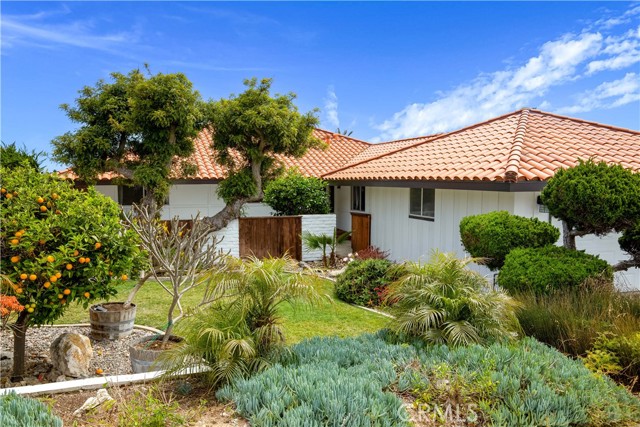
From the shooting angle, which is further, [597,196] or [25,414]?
[597,196]

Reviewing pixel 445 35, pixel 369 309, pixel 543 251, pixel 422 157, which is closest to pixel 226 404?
pixel 369 309

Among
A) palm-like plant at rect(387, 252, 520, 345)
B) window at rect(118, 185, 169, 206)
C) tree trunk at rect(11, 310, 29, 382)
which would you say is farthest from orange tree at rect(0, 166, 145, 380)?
window at rect(118, 185, 169, 206)

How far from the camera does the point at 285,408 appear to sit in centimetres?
407

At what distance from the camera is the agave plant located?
16.5 ft

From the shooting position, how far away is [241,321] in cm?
534

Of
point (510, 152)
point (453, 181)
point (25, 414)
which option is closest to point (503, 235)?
point (453, 181)

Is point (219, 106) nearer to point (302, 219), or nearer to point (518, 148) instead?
point (302, 219)

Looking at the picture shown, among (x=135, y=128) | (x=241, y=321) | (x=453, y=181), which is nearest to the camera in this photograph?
(x=241, y=321)

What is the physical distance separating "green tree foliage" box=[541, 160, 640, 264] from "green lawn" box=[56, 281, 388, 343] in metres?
3.88

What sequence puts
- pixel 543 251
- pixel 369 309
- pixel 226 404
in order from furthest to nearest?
pixel 369 309
pixel 543 251
pixel 226 404

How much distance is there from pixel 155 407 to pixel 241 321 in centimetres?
134

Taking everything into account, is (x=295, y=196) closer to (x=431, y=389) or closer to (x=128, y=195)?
(x=128, y=195)

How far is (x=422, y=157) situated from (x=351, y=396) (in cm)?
1194

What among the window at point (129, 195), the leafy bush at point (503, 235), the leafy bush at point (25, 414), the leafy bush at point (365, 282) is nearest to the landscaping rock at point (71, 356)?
the leafy bush at point (25, 414)
